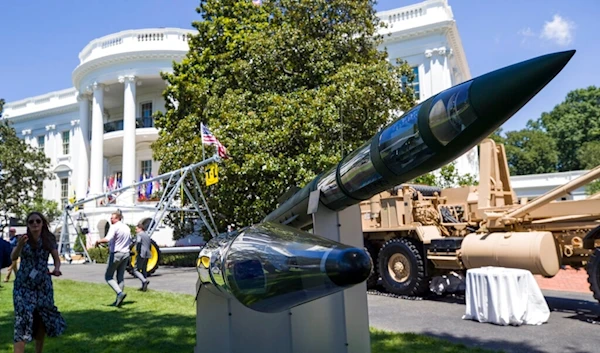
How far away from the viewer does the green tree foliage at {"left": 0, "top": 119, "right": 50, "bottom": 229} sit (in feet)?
89.6

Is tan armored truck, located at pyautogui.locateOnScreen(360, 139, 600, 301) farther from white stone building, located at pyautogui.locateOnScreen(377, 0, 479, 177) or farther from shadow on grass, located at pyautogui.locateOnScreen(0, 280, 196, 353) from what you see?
white stone building, located at pyautogui.locateOnScreen(377, 0, 479, 177)

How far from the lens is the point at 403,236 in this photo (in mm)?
Answer: 9938

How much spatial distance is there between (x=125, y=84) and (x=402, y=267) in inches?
886

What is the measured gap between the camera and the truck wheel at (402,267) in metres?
9.32

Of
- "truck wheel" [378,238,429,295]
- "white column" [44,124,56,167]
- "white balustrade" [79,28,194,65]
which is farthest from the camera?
"white column" [44,124,56,167]

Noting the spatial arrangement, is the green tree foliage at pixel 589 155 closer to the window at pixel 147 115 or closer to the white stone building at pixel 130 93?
the white stone building at pixel 130 93

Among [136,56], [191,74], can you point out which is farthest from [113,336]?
[136,56]

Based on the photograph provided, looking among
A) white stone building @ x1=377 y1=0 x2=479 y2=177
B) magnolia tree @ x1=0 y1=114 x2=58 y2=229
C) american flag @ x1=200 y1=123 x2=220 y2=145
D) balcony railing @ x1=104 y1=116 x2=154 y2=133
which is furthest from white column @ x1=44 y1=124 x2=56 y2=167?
american flag @ x1=200 y1=123 x2=220 y2=145

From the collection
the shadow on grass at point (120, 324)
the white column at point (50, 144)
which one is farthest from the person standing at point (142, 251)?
the white column at point (50, 144)

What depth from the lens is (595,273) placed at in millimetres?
7070

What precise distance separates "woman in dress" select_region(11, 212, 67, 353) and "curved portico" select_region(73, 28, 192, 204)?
21.7 metres

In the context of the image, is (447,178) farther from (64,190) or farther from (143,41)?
(64,190)

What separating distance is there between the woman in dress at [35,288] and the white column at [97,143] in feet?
79.1

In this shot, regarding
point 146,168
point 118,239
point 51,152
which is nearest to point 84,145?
point 146,168
